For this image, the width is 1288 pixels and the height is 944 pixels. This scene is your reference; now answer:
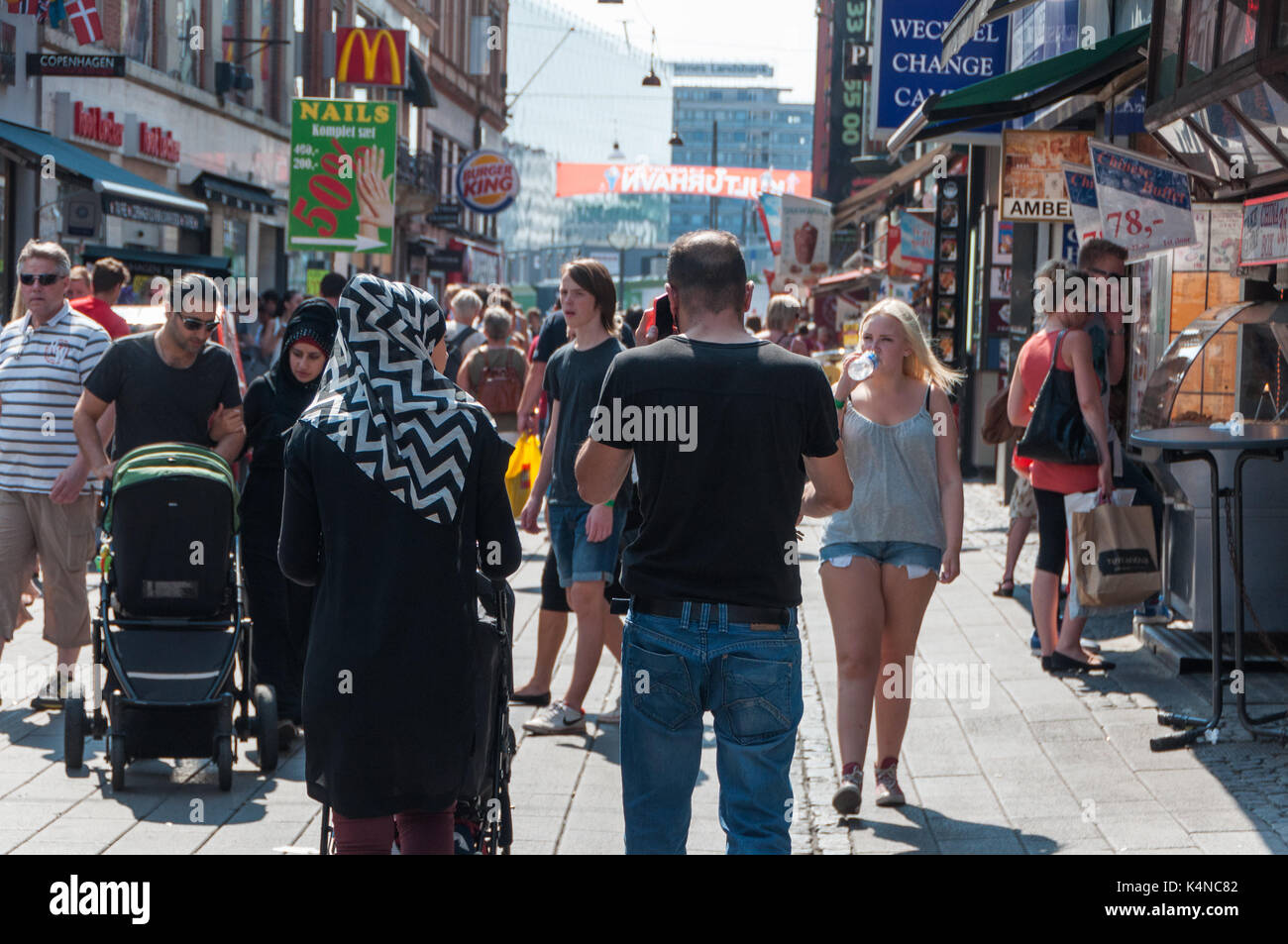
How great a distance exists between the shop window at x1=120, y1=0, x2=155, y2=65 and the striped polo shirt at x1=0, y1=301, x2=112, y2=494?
16.3m

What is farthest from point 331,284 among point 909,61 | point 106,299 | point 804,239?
point 804,239

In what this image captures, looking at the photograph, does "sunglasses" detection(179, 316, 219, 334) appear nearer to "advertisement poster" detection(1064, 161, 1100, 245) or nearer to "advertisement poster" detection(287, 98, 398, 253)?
"advertisement poster" detection(1064, 161, 1100, 245)

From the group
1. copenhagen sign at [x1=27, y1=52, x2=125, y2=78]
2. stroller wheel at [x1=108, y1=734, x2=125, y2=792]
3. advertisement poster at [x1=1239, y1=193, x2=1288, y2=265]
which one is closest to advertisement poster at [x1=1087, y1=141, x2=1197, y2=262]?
advertisement poster at [x1=1239, y1=193, x2=1288, y2=265]

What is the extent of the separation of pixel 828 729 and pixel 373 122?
996cm

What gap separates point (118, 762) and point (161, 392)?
167cm

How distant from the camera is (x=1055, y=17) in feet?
46.0

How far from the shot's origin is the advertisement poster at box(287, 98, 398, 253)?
14.9 m

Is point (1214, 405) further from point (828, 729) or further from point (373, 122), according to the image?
point (373, 122)

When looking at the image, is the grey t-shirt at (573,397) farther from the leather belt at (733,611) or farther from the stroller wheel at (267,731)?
→ the leather belt at (733,611)

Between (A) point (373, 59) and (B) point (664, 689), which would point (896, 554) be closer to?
(B) point (664, 689)

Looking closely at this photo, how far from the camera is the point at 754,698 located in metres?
4.03

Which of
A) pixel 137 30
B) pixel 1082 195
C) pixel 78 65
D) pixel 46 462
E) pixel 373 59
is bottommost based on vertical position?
pixel 46 462
